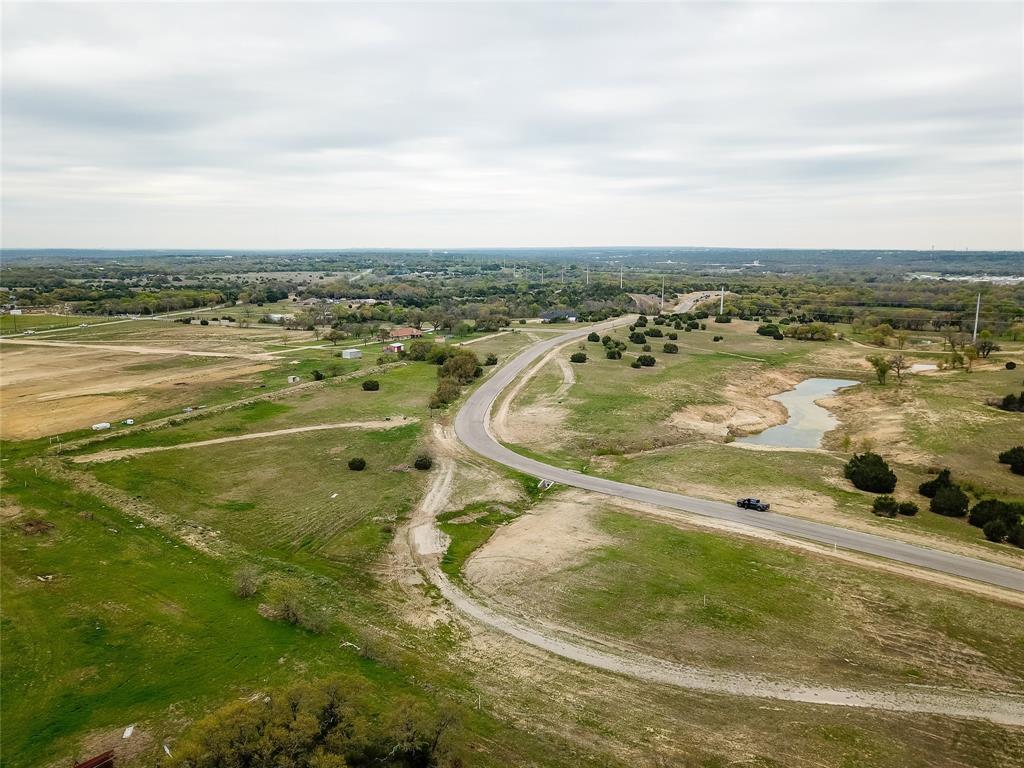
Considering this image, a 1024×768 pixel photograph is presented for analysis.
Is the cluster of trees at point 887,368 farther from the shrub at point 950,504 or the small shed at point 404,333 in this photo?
the small shed at point 404,333

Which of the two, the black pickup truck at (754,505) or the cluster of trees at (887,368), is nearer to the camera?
the black pickup truck at (754,505)

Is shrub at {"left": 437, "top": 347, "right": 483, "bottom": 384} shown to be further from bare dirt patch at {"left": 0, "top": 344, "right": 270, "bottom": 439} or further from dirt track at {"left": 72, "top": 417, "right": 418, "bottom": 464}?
bare dirt patch at {"left": 0, "top": 344, "right": 270, "bottom": 439}

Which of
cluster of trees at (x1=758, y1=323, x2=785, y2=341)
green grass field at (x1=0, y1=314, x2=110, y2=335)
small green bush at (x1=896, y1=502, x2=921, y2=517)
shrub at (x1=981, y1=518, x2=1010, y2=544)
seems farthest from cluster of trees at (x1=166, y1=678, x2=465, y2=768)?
green grass field at (x1=0, y1=314, x2=110, y2=335)

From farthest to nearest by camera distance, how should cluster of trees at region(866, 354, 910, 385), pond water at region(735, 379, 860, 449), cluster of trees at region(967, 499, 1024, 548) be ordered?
cluster of trees at region(866, 354, 910, 385)
pond water at region(735, 379, 860, 449)
cluster of trees at region(967, 499, 1024, 548)

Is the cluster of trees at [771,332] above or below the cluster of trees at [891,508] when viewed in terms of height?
above

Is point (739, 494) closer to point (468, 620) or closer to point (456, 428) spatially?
point (468, 620)

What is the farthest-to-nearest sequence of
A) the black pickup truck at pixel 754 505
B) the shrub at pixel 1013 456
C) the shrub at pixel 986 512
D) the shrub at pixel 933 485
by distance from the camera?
the shrub at pixel 1013 456 → the shrub at pixel 933 485 → the black pickup truck at pixel 754 505 → the shrub at pixel 986 512

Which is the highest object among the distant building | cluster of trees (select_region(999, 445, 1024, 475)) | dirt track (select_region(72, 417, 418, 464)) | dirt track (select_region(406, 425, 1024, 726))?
the distant building

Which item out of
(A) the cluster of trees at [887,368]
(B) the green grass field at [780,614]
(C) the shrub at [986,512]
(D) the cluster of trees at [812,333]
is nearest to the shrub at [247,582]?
(B) the green grass field at [780,614]
